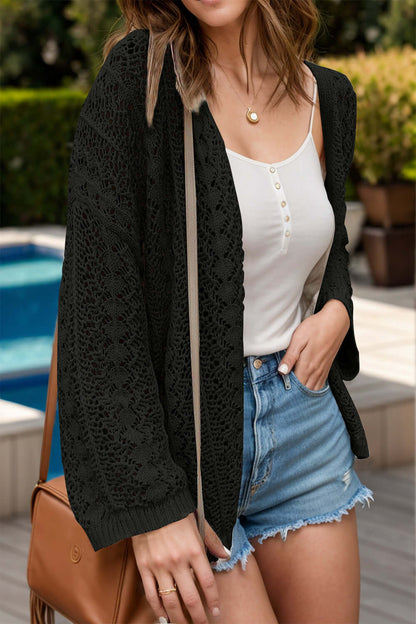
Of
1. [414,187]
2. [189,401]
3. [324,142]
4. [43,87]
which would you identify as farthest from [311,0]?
[43,87]

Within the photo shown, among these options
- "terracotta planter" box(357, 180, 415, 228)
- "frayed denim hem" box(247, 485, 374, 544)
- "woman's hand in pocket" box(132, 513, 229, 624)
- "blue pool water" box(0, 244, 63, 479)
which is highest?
"woman's hand in pocket" box(132, 513, 229, 624)

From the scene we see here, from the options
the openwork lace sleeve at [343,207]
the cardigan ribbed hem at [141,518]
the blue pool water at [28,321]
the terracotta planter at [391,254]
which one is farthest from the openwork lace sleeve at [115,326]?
the terracotta planter at [391,254]

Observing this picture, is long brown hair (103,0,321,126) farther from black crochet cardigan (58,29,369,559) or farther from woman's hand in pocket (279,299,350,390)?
woman's hand in pocket (279,299,350,390)

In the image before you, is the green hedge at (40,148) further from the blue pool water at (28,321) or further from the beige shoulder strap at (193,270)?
the beige shoulder strap at (193,270)

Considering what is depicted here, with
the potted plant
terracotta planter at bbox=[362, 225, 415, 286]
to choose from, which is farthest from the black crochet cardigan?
terracotta planter at bbox=[362, 225, 415, 286]

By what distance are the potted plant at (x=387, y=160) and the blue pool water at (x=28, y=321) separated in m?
2.74

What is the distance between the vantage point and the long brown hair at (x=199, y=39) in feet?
4.66

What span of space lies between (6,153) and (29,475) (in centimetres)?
858

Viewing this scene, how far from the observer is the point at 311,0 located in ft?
5.64

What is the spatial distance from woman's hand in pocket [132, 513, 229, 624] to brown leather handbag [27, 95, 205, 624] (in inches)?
1.8

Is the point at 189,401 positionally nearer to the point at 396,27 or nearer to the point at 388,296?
the point at 388,296

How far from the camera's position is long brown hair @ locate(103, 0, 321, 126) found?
1420 mm

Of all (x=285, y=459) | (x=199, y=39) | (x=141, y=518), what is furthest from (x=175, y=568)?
(x=199, y=39)

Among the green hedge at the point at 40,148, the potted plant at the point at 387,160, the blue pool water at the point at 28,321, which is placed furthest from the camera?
the green hedge at the point at 40,148
